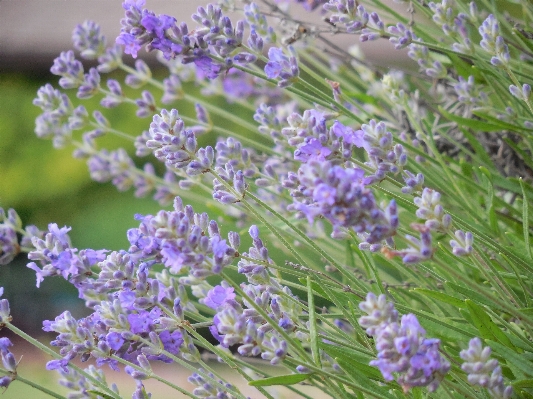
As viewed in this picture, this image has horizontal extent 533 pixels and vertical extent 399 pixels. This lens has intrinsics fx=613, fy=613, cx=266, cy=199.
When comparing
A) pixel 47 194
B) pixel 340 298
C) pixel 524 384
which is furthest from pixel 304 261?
pixel 47 194

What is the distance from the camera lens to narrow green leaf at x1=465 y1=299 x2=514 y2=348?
0.60m

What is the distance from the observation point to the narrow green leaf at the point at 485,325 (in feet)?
1.97

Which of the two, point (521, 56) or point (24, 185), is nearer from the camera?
point (521, 56)

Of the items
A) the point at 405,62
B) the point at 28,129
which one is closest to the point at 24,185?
the point at 28,129

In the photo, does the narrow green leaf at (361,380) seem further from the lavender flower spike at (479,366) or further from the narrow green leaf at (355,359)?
the lavender flower spike at (479,366)

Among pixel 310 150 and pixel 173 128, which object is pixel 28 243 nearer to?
pixel 173 128

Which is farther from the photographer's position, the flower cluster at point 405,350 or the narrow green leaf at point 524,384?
the narrow green leaf at point 524,384

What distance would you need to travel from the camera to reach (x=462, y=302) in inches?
25.3

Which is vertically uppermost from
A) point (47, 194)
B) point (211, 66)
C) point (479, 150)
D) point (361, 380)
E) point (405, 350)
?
point (211, 66)

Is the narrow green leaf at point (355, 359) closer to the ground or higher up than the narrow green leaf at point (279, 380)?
closer to the ground

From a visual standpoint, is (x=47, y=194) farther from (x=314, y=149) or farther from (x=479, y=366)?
(x=479, y=366)

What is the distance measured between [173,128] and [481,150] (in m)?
0.56

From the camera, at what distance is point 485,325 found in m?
0.62

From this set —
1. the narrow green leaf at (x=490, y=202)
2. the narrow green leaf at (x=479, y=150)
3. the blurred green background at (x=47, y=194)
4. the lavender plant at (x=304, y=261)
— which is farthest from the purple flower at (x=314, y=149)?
the blurred green background at (x=47, y=194)
